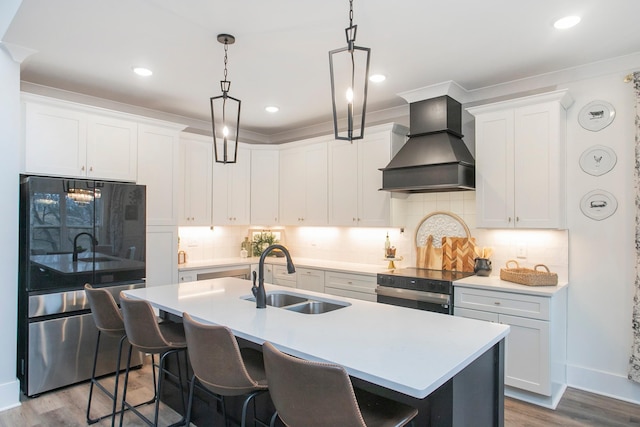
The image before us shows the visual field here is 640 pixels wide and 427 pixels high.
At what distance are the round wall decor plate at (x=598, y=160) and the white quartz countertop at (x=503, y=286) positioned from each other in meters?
0.98

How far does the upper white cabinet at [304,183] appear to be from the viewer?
494cm

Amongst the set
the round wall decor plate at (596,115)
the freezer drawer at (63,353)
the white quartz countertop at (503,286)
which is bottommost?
the freezer drawer at (63,353)

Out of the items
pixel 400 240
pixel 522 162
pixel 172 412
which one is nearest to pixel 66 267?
pixel 172 412

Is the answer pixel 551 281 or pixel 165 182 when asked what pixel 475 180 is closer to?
pixel 551 281

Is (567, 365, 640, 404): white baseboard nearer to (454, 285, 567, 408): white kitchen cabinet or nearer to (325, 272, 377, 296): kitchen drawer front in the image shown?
(454, 285, 567, 408): white kitchen cabinet

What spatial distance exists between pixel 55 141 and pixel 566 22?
3976 millimetres

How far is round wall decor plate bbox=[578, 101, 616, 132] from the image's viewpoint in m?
3.30

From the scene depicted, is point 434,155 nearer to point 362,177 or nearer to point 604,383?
point 362,177

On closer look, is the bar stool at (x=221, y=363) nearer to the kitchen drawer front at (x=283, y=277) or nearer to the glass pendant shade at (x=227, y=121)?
the glass pendant shade at (x=227, y=121)

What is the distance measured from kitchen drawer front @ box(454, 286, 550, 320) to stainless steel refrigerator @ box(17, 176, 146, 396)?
118 inches

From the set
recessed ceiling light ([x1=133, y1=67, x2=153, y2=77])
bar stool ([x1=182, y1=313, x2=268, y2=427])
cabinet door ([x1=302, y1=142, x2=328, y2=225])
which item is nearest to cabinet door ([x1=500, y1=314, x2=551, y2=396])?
bar stool ([x1=182, y1=313, x2=268, y2=427])

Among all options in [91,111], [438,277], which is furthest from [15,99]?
[438,277]

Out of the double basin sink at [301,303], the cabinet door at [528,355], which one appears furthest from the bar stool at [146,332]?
the cabinet door at [528,355]

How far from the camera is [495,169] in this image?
3580 mm
